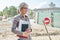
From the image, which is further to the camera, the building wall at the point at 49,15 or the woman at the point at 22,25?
the building wall at the point at 49,15

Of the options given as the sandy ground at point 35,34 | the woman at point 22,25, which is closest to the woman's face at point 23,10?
the woman at point 22,25

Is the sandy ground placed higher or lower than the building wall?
lower

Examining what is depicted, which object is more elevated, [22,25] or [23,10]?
[23,10]

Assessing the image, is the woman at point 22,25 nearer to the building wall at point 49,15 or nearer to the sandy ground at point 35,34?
the sandy ground at point 35,34

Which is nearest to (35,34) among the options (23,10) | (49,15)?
(49,15)

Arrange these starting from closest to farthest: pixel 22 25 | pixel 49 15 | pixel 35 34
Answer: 1. pixel 22 25
2. pixel 35 34
3. pixel 49 15

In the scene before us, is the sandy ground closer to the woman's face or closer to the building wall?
the building wall

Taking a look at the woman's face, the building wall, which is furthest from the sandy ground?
the woman's face

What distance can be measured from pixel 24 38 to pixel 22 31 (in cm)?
5

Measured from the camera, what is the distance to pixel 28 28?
126 centimetres

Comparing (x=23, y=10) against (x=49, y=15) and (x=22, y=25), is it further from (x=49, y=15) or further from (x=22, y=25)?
(x=49, y=15)

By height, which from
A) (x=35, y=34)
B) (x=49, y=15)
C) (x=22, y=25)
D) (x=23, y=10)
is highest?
(x=49, y=15)

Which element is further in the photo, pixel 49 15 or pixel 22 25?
pixel 49 15

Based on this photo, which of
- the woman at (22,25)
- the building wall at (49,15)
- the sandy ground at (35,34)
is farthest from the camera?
the building wall at (49,15)
